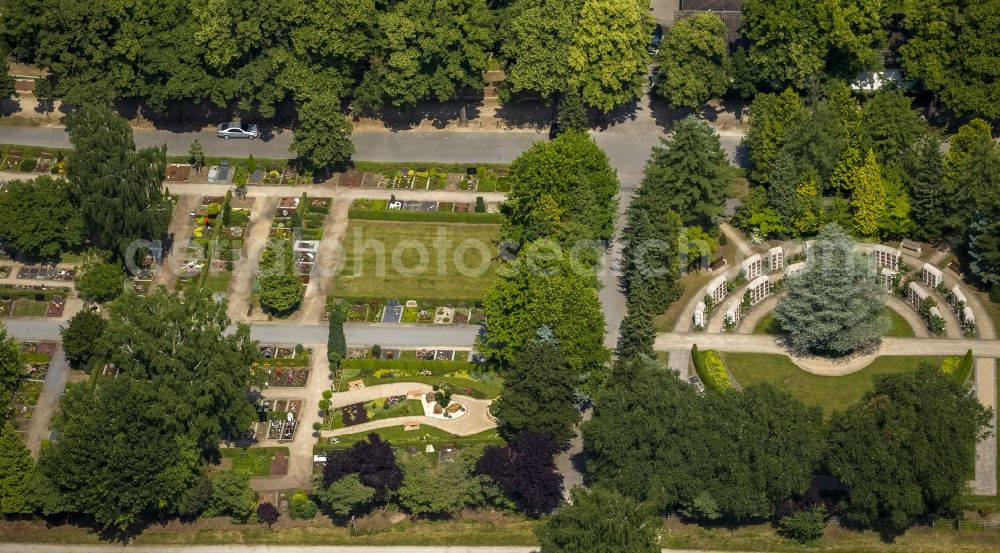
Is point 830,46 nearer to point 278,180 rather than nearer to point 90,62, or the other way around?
point 278,180

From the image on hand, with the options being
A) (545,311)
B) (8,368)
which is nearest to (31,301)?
(8,368)

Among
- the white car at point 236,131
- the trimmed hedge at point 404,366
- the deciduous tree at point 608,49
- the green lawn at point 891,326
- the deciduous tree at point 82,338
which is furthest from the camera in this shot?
the white car at point 236,131

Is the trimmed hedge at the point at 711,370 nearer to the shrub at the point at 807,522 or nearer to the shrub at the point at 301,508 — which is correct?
the shrub at the point at 807,522

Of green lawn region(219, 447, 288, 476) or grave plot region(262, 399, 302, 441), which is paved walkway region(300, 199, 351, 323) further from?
green lawn region(219, 447, 288, 476)

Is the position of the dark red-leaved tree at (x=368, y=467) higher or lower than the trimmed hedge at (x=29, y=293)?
lower

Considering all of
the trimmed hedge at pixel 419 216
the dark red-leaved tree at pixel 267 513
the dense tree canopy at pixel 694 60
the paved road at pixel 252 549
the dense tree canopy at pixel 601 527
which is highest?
the dense tree canopy at pixel 694 60

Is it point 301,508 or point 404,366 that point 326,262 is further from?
point 301,508

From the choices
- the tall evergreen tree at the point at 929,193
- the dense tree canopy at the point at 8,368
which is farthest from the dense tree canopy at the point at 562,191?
the dense tree canopy at the point at 8,368
